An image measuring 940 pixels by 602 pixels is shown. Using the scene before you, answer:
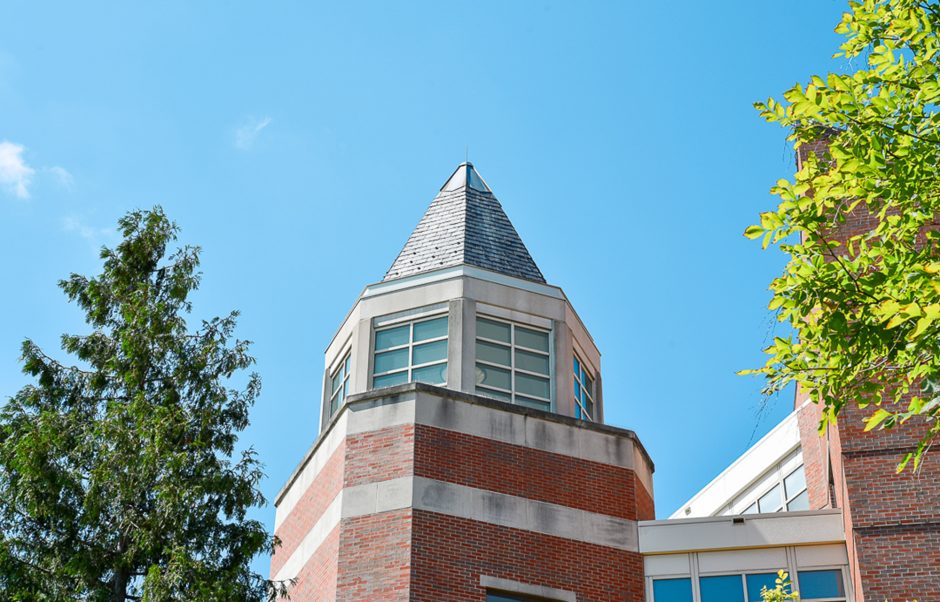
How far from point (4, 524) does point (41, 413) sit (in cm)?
166

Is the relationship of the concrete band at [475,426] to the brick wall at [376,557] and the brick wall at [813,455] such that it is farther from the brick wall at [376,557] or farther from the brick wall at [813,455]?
the brick wall at [813,455]

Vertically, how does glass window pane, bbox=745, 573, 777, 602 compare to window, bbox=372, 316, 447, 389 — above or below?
below

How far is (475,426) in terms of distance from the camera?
21.3 meters

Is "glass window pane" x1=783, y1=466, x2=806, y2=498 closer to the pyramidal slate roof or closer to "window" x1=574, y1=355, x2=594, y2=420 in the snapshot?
"window" x1=574, y1=355, x2=594, y2=420

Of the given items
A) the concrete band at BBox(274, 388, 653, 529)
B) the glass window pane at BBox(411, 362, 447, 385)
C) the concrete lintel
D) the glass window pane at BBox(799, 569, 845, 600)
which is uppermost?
the glass window pane at BBox(411, 362, 447, 385)

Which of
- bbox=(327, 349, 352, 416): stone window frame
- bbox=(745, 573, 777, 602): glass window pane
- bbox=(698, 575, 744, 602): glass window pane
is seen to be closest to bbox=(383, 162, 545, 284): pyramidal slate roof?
bbox=(327, 349, 352, 416): stone window frame

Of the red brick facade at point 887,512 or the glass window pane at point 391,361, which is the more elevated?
the glass window pane at point 391,361

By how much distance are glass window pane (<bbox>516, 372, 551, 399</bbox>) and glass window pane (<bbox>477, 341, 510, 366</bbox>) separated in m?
0.37

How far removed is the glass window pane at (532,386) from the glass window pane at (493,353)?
372mm

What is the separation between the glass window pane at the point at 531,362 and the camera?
76.7 feet

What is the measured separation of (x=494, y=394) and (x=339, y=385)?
11.5ft

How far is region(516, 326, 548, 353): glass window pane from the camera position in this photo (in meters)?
23.7

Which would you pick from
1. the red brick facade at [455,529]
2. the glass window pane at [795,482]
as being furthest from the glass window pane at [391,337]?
the glass window pane at [795,482]

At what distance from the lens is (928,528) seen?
19047 mm
